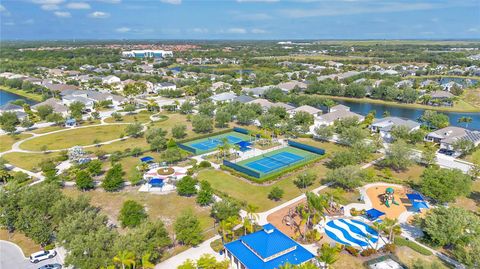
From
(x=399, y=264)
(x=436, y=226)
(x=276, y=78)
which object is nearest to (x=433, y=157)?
(x=436, y=226)

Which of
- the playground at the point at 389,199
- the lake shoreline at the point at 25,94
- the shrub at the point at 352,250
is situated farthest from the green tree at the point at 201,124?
the lake shoreline at the point at 25,94

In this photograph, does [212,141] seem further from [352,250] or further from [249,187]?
[352,250]

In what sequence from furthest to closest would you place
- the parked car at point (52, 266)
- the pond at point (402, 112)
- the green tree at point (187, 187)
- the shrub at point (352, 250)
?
1. the pond at point (402, 112)
2. the green tree at point (187, 187)
3. the shrub at point (352, 250)
4. the parked car at point (52, 266)

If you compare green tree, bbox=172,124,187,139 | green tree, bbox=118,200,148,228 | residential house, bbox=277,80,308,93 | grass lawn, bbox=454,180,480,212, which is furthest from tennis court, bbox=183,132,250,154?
residential house, bbox=277,80,308,93

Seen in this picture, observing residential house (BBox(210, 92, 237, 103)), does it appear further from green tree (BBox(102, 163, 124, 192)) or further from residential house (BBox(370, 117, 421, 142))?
green tree (BBox(102, 163, 124, 192))

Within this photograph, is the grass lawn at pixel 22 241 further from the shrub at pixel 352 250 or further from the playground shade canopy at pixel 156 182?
the shrub at pixel 352 250

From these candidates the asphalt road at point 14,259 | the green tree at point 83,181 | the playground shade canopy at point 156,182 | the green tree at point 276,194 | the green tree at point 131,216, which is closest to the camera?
the asphalt road at point 14,259

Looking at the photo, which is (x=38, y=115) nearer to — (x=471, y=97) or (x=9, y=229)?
(x=9, y=229)
